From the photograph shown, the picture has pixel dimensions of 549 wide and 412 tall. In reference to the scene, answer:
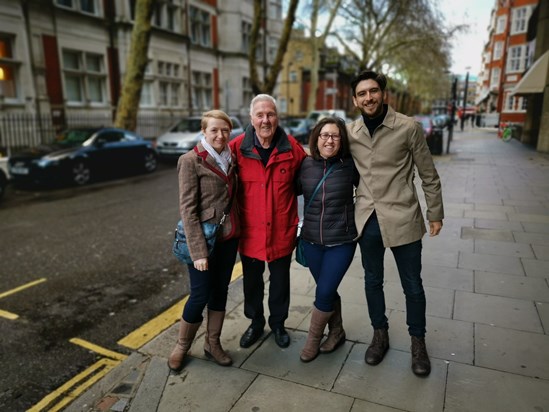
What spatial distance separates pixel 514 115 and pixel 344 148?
43.5 meters

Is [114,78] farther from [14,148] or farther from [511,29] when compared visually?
[511,29]

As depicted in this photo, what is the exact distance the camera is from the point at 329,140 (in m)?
2.78

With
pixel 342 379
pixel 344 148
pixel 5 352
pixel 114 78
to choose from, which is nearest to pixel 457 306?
pixel 342 379

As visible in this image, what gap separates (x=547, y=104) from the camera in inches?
649

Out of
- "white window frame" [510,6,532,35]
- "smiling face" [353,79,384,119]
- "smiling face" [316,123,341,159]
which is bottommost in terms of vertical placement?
"smiling face" [316,123,341,159]

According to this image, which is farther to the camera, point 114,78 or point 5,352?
point 114,78

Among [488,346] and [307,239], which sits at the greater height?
[307,239]

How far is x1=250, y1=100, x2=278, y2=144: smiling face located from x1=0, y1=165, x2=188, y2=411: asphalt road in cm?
213

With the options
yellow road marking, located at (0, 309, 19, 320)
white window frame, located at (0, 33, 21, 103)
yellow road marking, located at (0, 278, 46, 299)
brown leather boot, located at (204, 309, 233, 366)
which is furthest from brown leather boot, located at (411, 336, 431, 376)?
white window frame, located at (0, 33, 21, 103)

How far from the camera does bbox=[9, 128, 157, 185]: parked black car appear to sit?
10.7 metres

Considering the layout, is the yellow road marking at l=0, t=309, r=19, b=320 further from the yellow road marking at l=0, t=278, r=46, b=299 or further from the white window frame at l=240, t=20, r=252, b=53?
the white window frame at l=240, t=20, r=252, b=53

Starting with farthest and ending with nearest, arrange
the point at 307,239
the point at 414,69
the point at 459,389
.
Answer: the point at 414,69 < the point at 307,239 < the point at 459,389

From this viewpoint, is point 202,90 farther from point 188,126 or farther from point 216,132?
point 216,132

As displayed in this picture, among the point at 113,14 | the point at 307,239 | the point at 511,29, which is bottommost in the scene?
the point at 307,239
